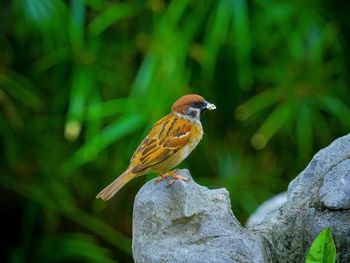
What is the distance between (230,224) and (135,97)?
2002 mm

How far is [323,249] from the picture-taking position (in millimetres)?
1955

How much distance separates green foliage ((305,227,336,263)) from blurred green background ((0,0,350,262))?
7.21ft

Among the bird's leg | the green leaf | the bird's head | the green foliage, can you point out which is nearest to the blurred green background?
the green leaf

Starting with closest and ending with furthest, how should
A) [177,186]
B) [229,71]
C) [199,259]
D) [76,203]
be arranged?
1. [199,259]
2. [177,186]
3. [229,71]
4. [76,203]

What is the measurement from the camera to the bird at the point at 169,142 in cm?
242

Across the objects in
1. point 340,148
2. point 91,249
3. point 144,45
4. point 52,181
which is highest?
point 144,45

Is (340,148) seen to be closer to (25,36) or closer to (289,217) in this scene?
(289,217)

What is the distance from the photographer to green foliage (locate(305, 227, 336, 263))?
6.40 ft

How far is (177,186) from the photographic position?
2.26m

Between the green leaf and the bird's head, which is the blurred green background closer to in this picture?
the green leaf

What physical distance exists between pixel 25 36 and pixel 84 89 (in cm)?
44

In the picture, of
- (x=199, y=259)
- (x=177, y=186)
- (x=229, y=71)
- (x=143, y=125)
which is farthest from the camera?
(x=229, y=71)

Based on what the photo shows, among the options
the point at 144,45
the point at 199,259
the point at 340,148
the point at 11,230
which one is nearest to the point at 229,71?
the point at 144,45

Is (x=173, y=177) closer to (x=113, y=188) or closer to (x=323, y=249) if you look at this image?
(x=113, y=188)
